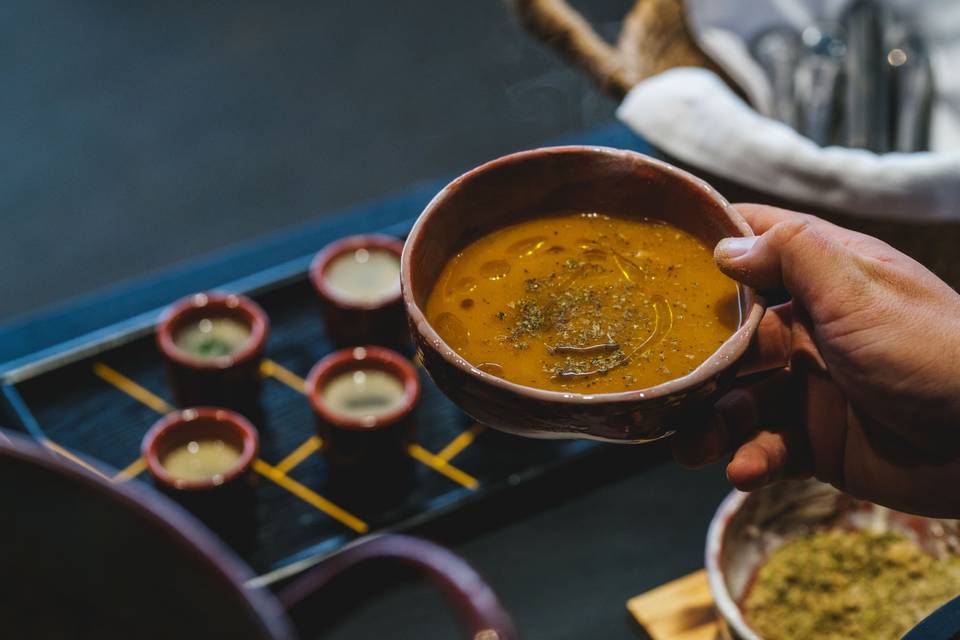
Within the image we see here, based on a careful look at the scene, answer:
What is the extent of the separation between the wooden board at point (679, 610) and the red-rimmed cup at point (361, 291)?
665 millimetres

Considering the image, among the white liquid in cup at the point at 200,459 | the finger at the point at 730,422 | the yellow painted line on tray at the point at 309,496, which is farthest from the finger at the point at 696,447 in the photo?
the white liquid in cup at the point at 200,459

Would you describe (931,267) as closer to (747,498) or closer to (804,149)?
(804,149)

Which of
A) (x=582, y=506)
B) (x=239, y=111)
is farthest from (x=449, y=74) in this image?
(x=582, y=506)

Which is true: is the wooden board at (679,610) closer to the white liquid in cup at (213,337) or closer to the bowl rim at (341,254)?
the bowl rim at (341,254)

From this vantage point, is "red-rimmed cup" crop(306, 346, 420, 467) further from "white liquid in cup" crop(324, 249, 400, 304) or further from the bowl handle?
the bowl handle

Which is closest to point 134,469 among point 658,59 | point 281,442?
point 281,442

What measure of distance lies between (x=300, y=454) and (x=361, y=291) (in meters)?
0.34

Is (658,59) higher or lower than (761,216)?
lower

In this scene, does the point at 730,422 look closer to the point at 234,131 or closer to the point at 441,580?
the point at 441,580

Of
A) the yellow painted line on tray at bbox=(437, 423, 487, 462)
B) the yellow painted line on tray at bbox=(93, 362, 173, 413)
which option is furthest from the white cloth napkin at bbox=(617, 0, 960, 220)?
the yellow painted line on tray at bbox=(93, 362, 173, 413)

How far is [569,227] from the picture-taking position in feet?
3.47

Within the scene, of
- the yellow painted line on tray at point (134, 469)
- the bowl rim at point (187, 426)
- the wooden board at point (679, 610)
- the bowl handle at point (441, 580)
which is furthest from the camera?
the yellow painted line on tray at point (134, 469)

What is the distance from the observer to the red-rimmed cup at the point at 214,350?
71.9 inches

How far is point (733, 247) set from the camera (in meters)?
0.96
